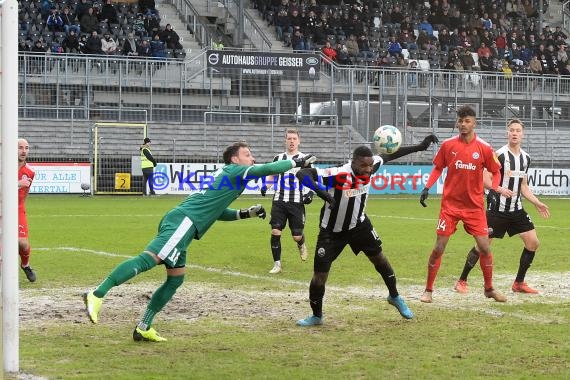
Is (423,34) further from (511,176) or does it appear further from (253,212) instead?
(253,212)

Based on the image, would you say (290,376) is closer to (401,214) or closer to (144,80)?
(401,214)

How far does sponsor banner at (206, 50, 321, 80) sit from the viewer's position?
3625 centimetres

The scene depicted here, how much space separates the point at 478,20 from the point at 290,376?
44.9 m

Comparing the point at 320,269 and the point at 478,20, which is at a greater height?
the point at 478,20

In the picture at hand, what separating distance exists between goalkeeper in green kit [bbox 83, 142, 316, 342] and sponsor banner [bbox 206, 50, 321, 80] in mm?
27552

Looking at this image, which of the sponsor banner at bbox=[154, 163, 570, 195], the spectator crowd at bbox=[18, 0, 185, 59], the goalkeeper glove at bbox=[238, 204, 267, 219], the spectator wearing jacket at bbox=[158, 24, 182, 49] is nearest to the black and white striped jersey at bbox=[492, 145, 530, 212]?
the goalkeeper glove at bbox=[238, 204, 267, 219]

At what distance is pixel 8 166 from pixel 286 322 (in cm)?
368

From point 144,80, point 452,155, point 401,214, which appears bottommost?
point 401,214

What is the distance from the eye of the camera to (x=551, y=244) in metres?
18.4

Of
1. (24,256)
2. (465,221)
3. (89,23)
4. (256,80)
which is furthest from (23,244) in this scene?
(89,23)

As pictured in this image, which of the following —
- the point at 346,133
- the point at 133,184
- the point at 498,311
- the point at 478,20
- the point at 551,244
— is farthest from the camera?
the point at 478,20

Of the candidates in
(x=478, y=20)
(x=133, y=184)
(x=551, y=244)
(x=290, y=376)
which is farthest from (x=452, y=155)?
(x=478, y=20)

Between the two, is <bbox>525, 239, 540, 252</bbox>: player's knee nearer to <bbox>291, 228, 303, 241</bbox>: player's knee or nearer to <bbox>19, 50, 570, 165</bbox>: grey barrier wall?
<bbox>291, 228, 303, 241</bbox>: player's knee

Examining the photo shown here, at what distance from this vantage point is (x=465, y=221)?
11266mm
